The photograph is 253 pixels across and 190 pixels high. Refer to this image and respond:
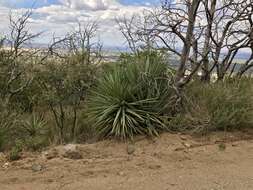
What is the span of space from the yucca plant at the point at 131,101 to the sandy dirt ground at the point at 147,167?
1.20 feet

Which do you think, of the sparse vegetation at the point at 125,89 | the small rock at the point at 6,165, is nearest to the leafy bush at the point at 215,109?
the sparse vegetation at the point at 125,89

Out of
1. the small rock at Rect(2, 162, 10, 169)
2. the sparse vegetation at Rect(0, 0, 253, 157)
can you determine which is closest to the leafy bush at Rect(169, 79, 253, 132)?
the sparse vegetation at Rect(0, 0, 253, 157)

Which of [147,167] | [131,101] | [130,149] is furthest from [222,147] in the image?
[131,101]

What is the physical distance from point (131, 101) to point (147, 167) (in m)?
2.36

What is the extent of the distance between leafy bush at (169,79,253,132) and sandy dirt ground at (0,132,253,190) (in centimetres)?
37

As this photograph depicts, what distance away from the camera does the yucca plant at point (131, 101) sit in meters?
10.4

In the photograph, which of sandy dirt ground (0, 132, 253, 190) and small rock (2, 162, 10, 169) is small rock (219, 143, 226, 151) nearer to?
sandy dirt ground (0, 132, 253, 190)

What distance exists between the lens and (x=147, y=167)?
8.65 metres

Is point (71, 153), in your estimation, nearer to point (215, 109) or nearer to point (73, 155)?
point (73, 155)

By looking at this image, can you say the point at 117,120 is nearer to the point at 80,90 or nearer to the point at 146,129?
the point at 146,129

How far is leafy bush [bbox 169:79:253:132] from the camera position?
35.6ft

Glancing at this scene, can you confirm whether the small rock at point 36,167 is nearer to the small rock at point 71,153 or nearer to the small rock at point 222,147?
the small rock at point 71,153

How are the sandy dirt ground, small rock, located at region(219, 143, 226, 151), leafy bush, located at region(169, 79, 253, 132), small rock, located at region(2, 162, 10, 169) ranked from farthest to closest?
1. leafy bush, located at region(169, 79, 253, 132)
2. small rock, located at region(219, 143, 226, 151)
3. small rock, located at region(2, 162, 10, 169)
4. the sandy dirt ground

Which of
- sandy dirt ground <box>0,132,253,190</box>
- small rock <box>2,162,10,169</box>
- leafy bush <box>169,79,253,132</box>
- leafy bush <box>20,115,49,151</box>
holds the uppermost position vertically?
leafy bush <box>169,79,253,132</box>
